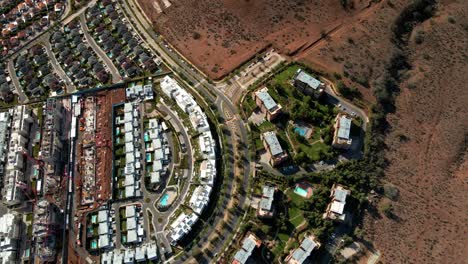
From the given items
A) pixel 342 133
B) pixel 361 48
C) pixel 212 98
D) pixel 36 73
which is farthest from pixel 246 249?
pixel 36 73

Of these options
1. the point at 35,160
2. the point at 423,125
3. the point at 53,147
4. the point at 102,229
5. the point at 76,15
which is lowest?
the point at 423,125

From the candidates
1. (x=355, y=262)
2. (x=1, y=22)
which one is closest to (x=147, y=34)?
(x=1, y=22)

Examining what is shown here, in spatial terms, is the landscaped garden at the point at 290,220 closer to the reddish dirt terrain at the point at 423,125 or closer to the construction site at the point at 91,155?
the reddish dirt terrain at the point at 423,125

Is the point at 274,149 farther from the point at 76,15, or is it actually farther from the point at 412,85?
the point at 76,15

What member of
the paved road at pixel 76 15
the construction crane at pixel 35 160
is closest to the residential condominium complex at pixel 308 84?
the construction crane at pixel 35 160

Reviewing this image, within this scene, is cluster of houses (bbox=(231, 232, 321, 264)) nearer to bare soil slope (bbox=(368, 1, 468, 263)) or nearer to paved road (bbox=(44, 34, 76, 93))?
bare soil slope (bbox=(368, 1, 468, 263))

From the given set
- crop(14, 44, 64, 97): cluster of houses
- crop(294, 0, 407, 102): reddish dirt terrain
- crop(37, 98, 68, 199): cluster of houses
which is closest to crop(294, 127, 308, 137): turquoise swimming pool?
crop(294, 0, 407, 102): reddish dirt terrain

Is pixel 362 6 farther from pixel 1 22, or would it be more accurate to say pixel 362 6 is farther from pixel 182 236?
pixel 1 22
